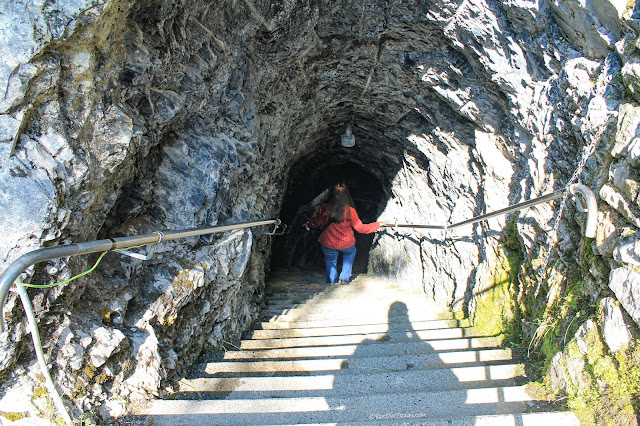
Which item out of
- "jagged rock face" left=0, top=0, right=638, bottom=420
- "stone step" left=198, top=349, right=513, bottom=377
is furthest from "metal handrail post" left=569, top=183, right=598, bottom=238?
"stone step" left=198, top=349, right=513, bottom=377

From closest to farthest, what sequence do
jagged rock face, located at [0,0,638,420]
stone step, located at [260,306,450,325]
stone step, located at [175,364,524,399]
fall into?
1. jagged rock face, located at [0,0,638,420]
2. stone step, located at [175,364,524,399]
3. stone step, located at [260,306,450,325]

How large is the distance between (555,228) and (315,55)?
296 cm

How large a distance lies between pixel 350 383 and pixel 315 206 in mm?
6680

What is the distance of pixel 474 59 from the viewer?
3.85m

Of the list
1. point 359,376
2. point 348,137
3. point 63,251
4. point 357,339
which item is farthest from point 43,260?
point 348,137

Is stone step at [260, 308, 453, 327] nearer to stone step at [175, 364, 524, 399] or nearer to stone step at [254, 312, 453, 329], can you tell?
stone step at [254, 312, 453, 329]

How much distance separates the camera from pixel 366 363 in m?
3.48

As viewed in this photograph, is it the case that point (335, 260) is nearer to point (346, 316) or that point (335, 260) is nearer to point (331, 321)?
point (346, 316)

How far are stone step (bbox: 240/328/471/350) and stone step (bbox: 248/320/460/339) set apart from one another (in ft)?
0.47

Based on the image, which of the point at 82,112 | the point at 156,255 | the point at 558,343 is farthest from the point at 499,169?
the point at 82,112

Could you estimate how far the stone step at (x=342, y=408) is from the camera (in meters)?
2.55

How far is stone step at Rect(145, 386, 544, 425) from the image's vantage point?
2.55 metres

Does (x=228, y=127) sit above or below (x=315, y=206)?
below

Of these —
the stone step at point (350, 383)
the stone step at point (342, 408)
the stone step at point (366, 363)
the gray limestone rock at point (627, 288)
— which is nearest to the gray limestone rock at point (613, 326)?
the gray limestone rock at point (627, 288)
